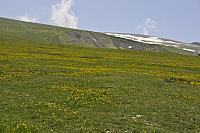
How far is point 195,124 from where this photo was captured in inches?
983

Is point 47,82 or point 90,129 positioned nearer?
point 90,129

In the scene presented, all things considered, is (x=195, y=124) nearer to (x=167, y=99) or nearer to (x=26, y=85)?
(x=167, y=99)

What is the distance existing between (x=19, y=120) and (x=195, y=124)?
38.4ft

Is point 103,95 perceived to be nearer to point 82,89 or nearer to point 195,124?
point 82,89

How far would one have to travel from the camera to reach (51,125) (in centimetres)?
2188

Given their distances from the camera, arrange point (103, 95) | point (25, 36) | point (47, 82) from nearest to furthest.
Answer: point (103, 95)
point (47, 82)
point (25, 36)

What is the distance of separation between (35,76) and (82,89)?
888 cm

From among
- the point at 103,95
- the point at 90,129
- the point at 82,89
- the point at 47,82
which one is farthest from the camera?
the point at 47,82

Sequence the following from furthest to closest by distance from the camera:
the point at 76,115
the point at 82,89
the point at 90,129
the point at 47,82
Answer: the point at 47,82, the point at 82,89, the point at 76,115, the point at 90,129

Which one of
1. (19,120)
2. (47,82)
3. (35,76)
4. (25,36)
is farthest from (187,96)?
(25,36)

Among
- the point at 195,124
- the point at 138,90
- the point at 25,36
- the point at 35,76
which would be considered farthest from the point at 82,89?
the point at 25,36

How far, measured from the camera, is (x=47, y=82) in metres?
38.6

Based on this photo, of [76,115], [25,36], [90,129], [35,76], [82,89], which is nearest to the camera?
[90,129]

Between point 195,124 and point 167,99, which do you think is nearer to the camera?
point 195,124
